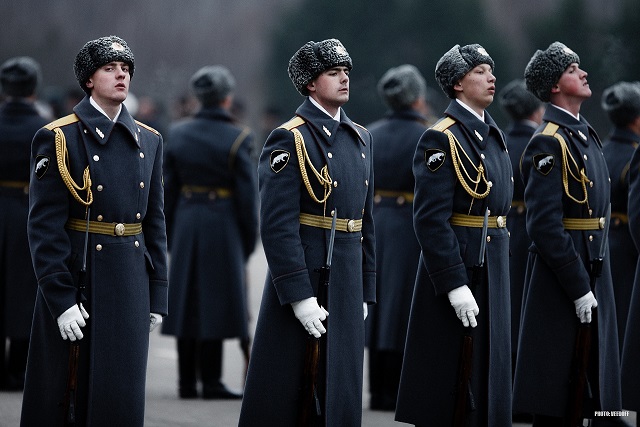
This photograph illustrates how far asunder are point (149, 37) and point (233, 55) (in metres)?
1.44

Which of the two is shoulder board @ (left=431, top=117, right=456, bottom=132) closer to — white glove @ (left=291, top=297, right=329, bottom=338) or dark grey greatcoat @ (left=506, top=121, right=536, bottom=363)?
white glove @ (left=291, top=297, right=329, bottom=338)

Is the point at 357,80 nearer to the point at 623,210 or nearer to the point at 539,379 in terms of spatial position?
the point at 623,210

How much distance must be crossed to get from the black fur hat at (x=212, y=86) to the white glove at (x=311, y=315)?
11.1 ft

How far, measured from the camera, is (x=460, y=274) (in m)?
6.14

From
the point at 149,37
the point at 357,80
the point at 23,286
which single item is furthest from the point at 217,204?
the point at 149,37

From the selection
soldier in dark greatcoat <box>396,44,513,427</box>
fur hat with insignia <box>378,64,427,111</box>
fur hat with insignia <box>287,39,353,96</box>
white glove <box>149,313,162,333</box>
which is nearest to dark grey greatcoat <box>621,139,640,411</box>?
soldier in dark greatcoat <box>396,44,513,427</box>

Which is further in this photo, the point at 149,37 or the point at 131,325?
the point at 149,37

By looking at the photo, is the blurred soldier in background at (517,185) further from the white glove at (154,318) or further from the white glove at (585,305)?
the white glove at (154,318)

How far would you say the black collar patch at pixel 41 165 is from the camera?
5.72 m

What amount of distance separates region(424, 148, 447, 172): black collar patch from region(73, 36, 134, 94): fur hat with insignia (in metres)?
1.42

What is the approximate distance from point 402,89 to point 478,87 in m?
2.57

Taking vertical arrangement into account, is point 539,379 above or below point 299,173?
below

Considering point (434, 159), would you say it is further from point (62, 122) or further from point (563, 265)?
point (62, 122)

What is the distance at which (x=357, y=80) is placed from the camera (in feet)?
59.7
